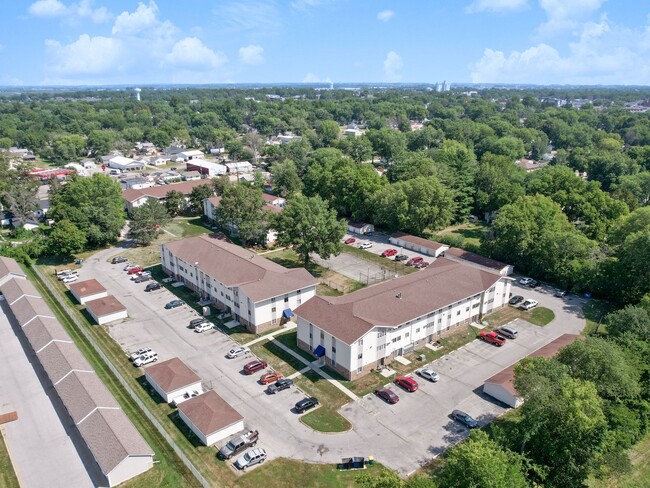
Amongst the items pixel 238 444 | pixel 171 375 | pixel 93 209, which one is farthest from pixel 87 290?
pixel 238 444

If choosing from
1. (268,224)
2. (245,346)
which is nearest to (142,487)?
(245,346)

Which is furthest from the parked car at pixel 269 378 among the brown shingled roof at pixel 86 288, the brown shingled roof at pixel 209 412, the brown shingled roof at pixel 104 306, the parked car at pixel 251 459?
the brown shingled roof at pixel 86 288

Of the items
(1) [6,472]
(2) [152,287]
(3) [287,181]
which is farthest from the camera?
(3) [287,181]

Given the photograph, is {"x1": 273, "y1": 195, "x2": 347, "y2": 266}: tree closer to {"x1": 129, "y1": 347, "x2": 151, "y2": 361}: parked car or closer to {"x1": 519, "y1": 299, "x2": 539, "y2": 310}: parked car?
{"x1": 519, "y1": 299, "x2": 539, "y2": 310}: parked car

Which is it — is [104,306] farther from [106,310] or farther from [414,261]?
[414,261]

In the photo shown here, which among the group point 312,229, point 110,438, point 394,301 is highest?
point 312,229

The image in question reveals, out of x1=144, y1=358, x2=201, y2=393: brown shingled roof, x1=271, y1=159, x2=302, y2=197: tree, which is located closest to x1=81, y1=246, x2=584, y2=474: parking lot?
x1=144, y1=358, x2=201, y2=393: brown shingled roof
